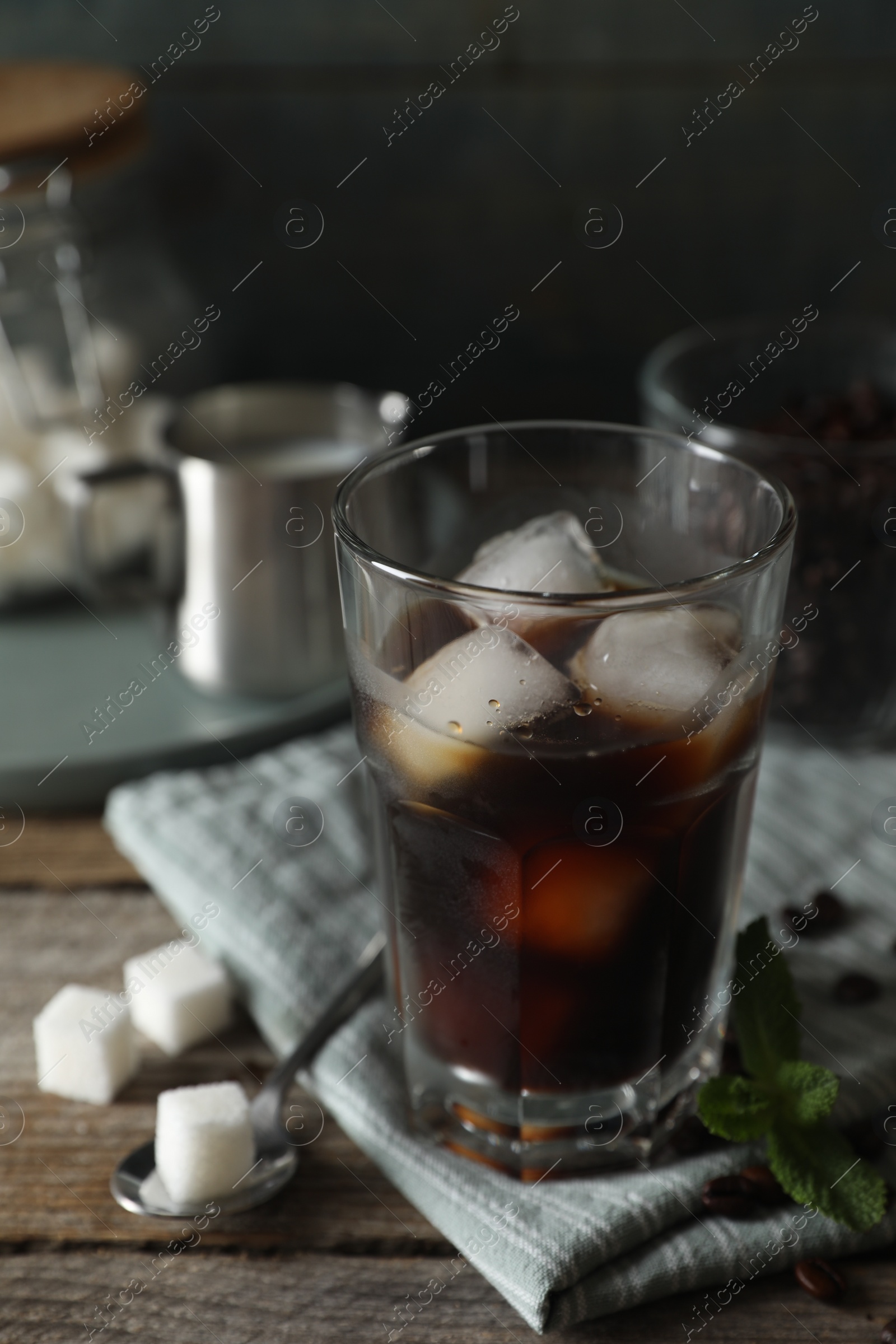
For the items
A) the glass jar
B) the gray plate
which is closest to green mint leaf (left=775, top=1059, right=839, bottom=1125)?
the glass jar

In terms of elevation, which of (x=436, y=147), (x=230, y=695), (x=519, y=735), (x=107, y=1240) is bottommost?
(x=107, y=1240)

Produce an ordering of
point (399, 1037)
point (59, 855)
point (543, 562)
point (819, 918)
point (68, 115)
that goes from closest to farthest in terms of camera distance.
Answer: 1. point (543, 562)
2. point (399, 1037)
3. point (819, 918)
4. point (59, 855)
5. point (68, 115)

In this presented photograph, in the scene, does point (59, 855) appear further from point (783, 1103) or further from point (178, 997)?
point (783, 1103)

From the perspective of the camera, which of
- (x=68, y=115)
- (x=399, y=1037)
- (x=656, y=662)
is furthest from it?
(x=68, y=115)

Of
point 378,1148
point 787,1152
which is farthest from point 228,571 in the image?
point 787,1152

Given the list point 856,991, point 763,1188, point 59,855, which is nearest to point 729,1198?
Result: point 763,1188

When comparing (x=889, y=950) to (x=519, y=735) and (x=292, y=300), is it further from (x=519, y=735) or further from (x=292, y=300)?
(x=292, y=300)
